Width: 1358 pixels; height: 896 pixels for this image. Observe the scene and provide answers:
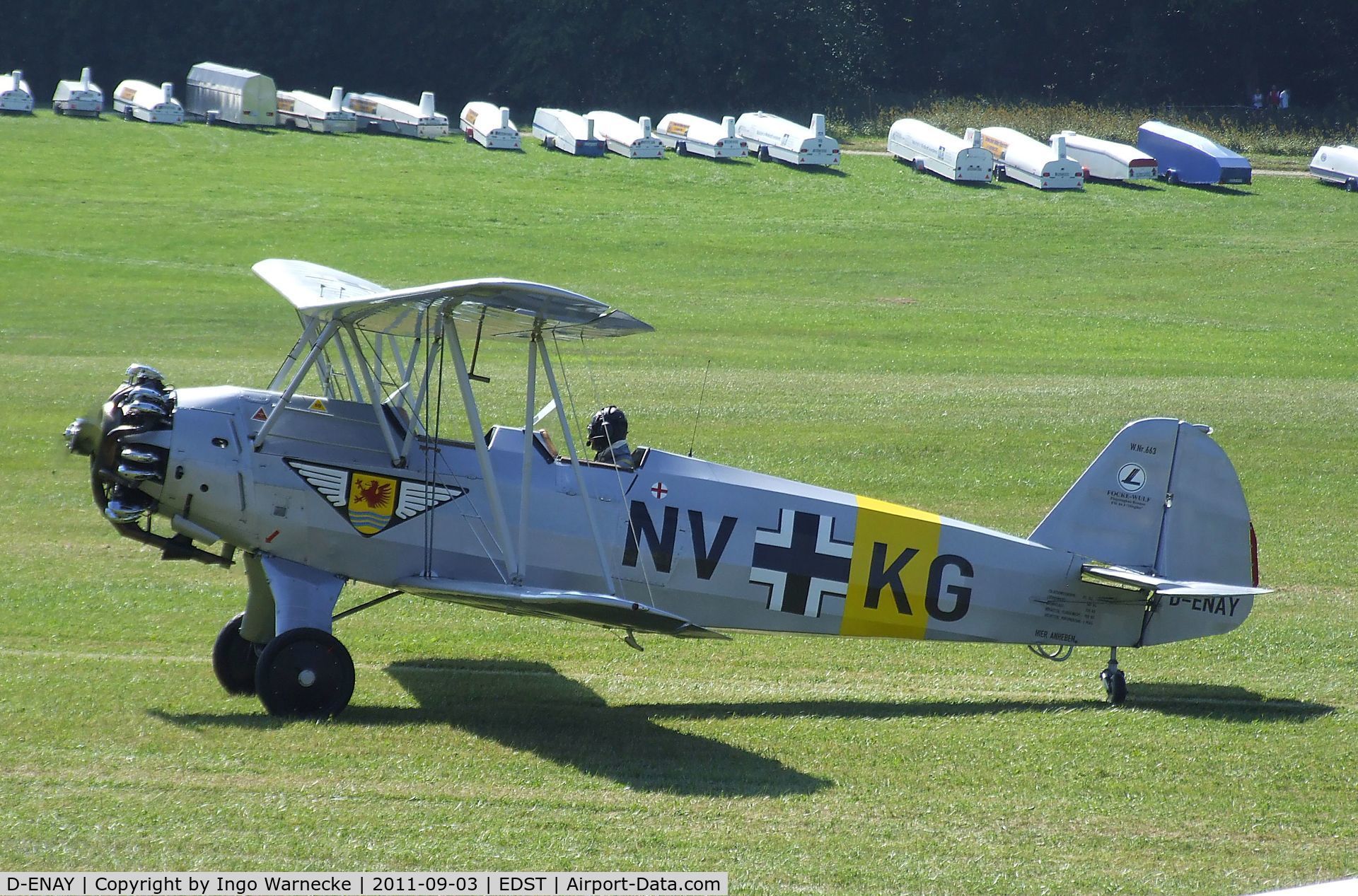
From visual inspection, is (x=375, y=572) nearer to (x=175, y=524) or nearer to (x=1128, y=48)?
(x=175, y=524)

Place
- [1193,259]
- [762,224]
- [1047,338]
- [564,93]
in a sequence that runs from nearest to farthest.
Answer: [1047,338], [1193,259], [762,224], [564,93]

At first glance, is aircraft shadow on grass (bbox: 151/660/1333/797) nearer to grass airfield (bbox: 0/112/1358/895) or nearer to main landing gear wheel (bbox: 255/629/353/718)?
grass airfield (bbox: 0/112/1358/895)

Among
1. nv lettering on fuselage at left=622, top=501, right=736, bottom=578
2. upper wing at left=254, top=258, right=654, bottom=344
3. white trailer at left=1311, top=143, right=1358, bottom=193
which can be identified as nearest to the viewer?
upper wing at left=254, top=258, right=654, bottom=344

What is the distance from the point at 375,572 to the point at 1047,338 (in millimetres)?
20962

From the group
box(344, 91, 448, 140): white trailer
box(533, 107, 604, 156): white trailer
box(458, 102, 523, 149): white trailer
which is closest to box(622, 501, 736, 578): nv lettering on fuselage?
box(533, 107, 604, 156): white trailer

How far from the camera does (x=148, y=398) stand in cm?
916

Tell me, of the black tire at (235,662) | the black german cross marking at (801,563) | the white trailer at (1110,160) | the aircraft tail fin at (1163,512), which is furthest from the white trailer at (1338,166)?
the black tire at (235,662)

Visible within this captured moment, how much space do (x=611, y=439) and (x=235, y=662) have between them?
10.1 ft

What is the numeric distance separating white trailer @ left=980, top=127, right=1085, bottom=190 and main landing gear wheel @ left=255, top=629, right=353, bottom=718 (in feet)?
131

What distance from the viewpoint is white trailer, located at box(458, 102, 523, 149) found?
50656 millimetres

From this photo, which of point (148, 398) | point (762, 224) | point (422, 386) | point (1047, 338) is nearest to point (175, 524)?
point (148, 398)

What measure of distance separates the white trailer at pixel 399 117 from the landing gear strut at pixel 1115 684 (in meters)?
46.7

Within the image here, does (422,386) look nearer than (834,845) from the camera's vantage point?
No

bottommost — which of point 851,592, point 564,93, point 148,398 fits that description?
point 851,592
